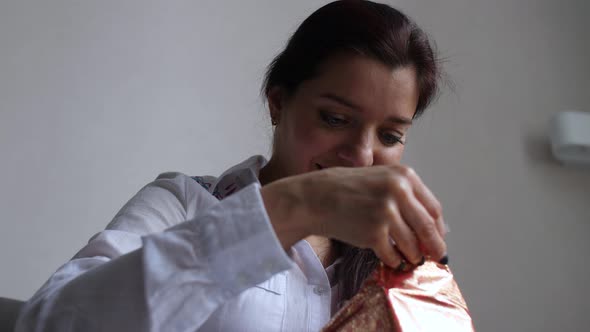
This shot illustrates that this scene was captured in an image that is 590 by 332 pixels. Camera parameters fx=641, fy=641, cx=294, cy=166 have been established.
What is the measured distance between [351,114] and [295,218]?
0.27 meters

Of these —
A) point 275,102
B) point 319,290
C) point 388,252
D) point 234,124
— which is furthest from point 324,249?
point 234,124

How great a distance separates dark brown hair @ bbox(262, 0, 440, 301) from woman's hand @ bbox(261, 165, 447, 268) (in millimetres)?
257

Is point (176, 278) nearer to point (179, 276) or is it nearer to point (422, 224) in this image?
point (179, 276)

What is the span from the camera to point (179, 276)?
50 centimetres

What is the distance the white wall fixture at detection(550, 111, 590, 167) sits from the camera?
4.18 ft

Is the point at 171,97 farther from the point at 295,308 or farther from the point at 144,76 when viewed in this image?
the point at 295,308

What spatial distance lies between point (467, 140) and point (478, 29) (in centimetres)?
26

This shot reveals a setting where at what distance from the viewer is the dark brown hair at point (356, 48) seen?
2.68 feet

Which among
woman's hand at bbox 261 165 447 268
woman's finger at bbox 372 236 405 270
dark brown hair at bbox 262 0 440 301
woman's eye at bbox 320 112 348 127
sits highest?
dark brown hair at bbox 262 0 440 301

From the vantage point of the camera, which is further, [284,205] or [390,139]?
[390,139]

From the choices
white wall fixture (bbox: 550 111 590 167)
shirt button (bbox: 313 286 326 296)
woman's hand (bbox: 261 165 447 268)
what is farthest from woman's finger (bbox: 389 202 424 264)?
white wall fixture (bbox: 550 111 590 167)

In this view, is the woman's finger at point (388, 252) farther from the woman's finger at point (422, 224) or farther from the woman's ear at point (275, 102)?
the woman's ear at point (275, 102)

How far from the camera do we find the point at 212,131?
1.44 metres

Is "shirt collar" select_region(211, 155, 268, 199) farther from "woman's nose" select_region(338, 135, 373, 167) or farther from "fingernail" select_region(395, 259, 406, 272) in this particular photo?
"fingernail" select_region(395, 259, 406, 272)
